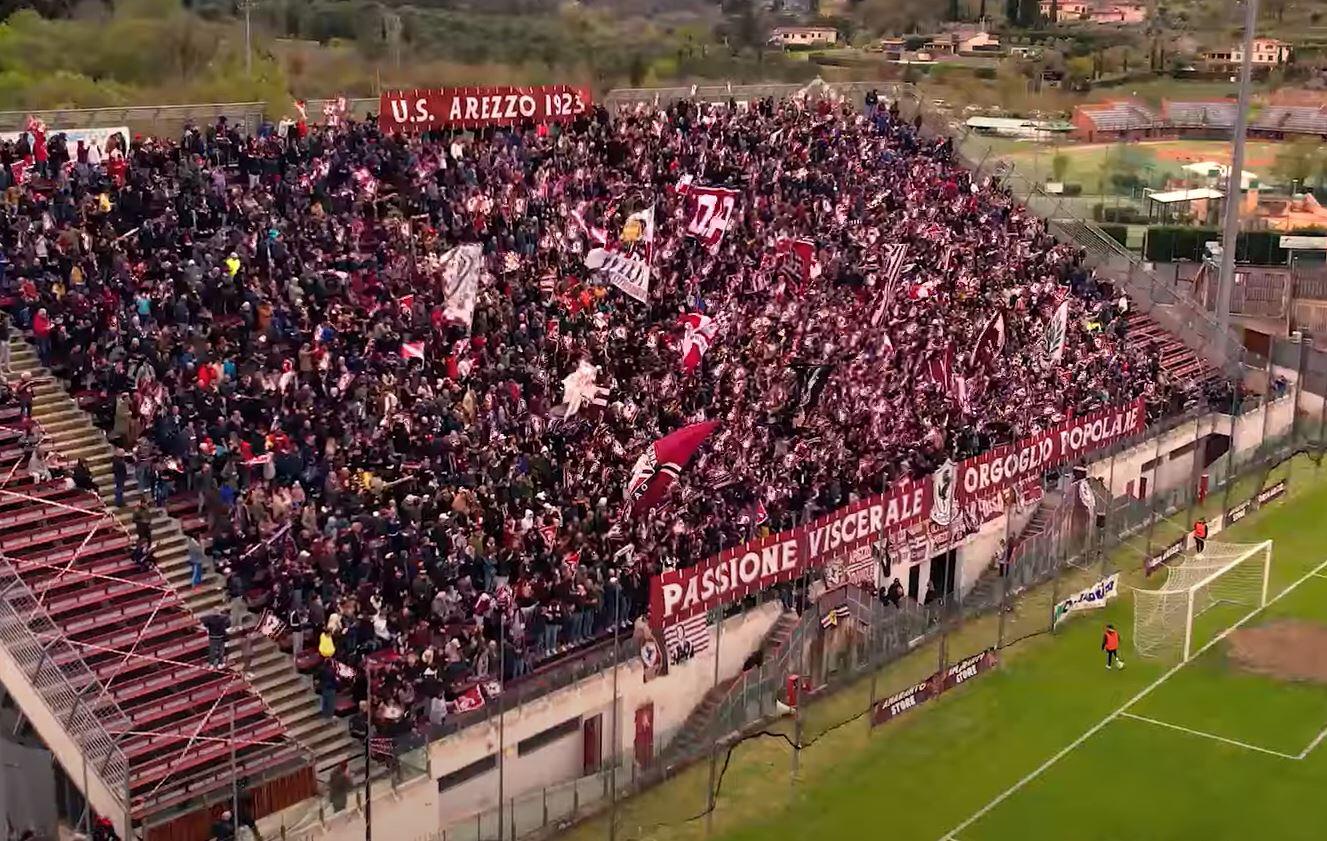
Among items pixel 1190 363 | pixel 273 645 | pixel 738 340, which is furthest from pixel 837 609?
pixel 1190 363

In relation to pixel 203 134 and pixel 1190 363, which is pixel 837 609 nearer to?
pixel 203 134

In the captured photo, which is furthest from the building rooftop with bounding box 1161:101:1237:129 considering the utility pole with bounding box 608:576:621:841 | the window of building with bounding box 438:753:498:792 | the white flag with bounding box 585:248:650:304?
the window of building with bounding box 438:753:498:792

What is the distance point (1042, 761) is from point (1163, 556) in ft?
35.7

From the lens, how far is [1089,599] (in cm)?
3741

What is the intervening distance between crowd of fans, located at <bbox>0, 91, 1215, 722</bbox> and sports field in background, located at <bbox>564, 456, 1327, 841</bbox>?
160 inches

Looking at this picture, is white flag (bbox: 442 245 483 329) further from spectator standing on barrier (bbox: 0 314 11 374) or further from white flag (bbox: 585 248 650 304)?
spectator standing on barrier (bbox: 0 314 11 374)

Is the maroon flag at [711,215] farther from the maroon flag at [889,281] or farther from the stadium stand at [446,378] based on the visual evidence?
the maroon flag at [889,281]

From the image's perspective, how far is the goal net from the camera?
36.0 meters

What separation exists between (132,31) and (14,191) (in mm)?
13305

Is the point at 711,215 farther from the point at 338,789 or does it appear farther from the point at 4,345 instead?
the point at 338,789

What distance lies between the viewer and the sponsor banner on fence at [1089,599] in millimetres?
36750

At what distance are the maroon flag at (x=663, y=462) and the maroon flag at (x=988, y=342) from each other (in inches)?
570

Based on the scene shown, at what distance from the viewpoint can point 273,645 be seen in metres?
25.7

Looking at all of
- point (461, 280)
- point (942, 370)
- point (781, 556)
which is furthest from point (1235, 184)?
point (461, 280)
